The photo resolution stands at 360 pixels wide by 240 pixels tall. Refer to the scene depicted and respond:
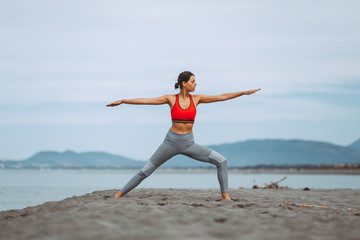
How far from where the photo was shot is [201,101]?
9594 millimetres

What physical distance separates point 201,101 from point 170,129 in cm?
85

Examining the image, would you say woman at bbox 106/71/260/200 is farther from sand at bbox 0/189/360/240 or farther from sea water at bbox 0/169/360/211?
sea water at bbox 0/169/360/211

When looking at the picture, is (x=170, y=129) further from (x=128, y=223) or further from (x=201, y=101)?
(x=128, y=223)

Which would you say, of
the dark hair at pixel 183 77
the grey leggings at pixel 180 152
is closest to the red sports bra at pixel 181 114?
the grey leggings at pixel 180 152

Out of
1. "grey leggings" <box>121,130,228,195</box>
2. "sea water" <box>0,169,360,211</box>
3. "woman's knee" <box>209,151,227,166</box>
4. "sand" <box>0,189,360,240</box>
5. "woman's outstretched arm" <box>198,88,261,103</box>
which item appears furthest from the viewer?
"sea water" <box>0,169,360,211</box>

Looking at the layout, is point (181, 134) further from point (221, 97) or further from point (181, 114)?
point (221, 97)

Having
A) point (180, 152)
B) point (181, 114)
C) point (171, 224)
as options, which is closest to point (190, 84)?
point (181, 114)

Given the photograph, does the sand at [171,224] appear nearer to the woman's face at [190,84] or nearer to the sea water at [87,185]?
the woman's face at [190,84]

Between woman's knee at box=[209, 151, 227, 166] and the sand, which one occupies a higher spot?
woman's knee at box=[209, 151, 227, 166]

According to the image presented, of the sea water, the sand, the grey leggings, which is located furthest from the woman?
the sea water

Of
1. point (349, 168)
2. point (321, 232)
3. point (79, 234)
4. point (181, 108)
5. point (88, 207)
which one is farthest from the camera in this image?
point (349, 168)

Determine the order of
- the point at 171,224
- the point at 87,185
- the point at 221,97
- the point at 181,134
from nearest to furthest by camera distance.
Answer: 1. the point at 171,224
2. the point at 181,134
3. the point at 221,97
4. the point at 87,185

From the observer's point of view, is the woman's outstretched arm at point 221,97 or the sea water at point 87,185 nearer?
the woman's outstretched arm at point 221,97

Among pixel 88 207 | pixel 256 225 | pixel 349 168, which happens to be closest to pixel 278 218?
pixel 256 225
